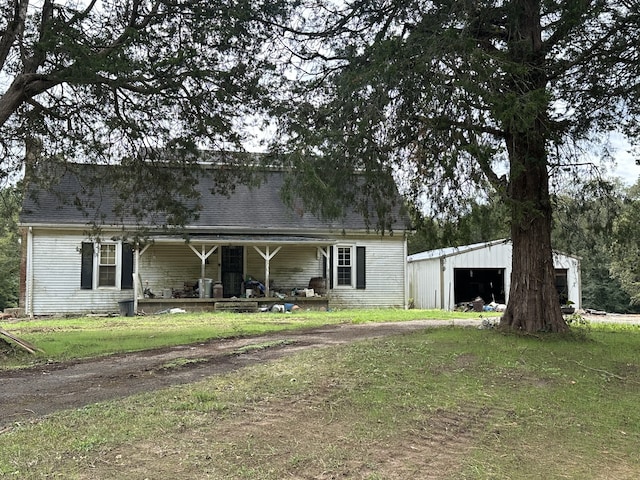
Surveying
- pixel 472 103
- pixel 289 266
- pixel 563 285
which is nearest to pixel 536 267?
pixel 472 103

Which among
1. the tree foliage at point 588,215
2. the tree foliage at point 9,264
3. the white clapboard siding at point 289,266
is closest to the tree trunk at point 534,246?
the tree foliage at point 588,215

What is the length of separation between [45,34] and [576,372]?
903 cm

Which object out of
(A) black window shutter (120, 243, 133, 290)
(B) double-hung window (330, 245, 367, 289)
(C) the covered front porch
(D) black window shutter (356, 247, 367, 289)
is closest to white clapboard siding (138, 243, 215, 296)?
(C) the covered front porch

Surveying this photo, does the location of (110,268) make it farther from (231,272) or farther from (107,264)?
(231,272)

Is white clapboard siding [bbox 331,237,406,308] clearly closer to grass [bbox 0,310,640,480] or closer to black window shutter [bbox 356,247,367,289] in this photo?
black window shutter [bbox 356,247,367,289]

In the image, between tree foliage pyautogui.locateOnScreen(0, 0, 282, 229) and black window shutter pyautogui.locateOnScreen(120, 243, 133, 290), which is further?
black window shutter pyautogui.locateOnScreen(120, 243, 133, 290)

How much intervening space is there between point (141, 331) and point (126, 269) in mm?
7522

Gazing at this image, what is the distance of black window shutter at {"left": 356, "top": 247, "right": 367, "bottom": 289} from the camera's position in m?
21.4

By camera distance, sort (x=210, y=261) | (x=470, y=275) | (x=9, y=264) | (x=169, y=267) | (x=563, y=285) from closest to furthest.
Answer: (x=169, y=267) < (x=210, y=261) < (x=563, y=285) < (x=470, y=275) < (x=9, y=264)

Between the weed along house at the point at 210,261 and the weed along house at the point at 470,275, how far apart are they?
2271 mm

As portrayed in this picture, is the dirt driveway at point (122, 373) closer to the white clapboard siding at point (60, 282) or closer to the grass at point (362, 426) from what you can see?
the grass at point (362, 426)

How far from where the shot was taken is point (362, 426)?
4.83 m

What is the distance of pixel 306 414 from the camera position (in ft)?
16.9

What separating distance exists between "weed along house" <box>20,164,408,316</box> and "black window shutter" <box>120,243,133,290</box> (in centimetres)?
4
